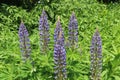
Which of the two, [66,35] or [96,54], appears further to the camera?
[66,35]

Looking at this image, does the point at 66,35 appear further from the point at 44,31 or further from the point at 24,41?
the point at 24,41

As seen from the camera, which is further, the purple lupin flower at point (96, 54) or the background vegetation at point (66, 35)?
the background vegetation at point (66, 35)

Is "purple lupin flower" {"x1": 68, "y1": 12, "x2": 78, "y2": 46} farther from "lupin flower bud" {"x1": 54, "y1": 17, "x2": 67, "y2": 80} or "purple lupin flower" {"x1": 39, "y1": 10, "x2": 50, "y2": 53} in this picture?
"lupin flower bud" {"x1": 54, "y1": 17, "x2": 67, "y2": 80}

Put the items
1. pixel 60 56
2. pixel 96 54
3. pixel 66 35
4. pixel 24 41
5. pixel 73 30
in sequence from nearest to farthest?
pixel 60 56, pixel 96 54, pixel 24 41, pixel 73 30, pixel 66 35

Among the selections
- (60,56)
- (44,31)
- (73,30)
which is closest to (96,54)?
(60,56)

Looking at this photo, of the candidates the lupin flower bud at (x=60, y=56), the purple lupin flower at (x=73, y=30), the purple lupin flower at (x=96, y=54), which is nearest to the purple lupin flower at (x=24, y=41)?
the purple lupin flower at (x=73, y=30)

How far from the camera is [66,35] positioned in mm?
6645

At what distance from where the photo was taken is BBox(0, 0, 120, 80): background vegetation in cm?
468

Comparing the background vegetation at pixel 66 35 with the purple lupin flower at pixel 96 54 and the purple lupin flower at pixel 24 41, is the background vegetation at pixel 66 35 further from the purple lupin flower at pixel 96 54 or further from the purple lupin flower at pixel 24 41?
the purple lupin flower at pixel 96 54

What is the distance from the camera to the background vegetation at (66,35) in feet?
15.3

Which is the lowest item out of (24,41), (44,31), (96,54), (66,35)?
(66,35)

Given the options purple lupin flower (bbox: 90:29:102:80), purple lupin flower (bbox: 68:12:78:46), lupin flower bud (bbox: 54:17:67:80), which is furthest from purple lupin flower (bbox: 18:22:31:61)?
purple lupin flower (bbox: 90:29:102:80)

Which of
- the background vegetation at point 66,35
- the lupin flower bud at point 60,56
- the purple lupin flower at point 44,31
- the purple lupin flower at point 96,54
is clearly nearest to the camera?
the lupin flower bud at point 60,56

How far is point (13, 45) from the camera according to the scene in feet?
19.5
